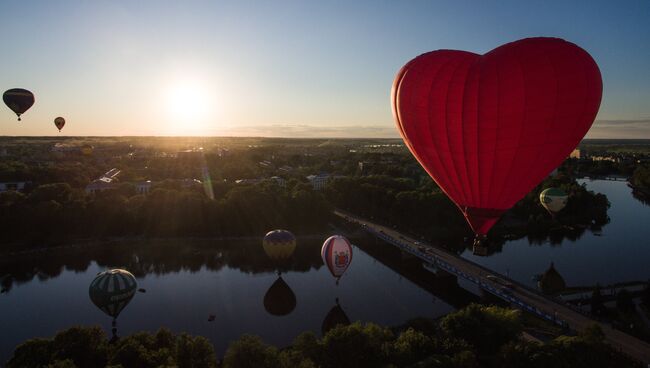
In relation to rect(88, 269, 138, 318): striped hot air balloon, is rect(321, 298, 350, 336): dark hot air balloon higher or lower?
lower

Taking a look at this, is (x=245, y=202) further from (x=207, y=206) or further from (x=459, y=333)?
(x=459, y=333)

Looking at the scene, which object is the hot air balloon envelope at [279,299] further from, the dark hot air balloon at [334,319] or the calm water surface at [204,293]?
the dark hot air balloon at [334,319]

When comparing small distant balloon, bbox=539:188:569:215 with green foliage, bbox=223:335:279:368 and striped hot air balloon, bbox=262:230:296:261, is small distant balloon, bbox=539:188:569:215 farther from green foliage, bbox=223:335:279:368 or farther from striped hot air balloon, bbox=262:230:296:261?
green foliage, bbox=223:335:279:368

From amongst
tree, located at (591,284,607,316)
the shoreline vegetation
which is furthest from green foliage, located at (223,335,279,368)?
tree, located at (591,284,607,316)

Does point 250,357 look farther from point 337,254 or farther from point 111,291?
point 337,254

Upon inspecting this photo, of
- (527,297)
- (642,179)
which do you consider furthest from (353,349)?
(642,179)
